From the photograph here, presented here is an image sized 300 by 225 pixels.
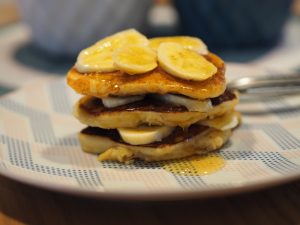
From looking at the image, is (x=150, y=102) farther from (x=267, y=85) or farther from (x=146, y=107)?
(x=267, y=85)

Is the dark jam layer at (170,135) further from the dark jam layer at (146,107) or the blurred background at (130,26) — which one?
the blurred background at (130,26)

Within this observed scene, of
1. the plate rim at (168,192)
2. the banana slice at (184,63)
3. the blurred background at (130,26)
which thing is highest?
the banana slice at (184,63)

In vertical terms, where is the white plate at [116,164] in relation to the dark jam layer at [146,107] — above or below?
below

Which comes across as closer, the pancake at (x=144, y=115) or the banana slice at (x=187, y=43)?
the pancake at (x=144, y=115)

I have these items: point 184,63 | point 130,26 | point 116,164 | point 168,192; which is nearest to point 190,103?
point 184,63

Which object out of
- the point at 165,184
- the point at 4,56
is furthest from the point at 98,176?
the point at 4,56

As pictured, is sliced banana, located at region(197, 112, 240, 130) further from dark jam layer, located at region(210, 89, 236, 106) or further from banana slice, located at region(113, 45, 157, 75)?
banana slice, located at region(113, 45, 157, 75)

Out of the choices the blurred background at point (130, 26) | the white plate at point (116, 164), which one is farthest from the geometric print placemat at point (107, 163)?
the blurred background at point (130, 26)
